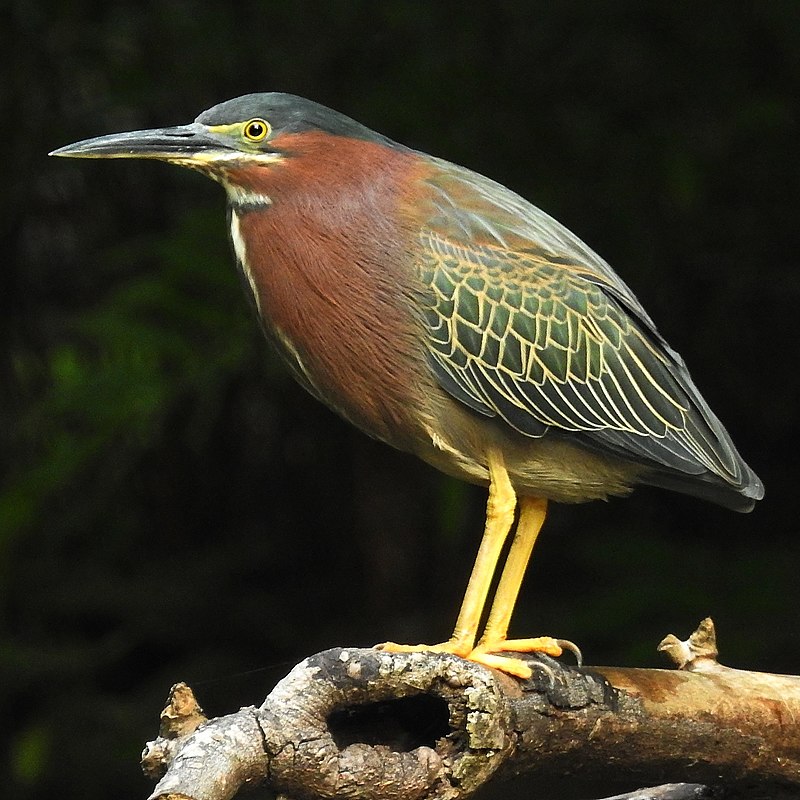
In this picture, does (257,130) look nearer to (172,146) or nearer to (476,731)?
(172,146)

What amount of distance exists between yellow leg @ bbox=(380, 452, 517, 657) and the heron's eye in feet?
2.07

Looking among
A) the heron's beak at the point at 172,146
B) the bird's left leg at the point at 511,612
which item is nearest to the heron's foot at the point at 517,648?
the bird's left leg at the point at 511,612

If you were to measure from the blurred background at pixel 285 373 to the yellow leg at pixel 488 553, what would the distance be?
116cm

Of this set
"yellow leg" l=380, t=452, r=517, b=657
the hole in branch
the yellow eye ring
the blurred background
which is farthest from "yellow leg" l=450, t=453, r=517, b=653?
the blurred background

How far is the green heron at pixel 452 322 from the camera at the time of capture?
2.20 m

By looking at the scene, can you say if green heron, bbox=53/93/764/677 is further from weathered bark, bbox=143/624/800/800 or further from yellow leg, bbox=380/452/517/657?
weathered bark, bbox=143/624/800/800

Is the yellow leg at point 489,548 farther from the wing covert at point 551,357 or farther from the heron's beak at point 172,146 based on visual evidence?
the heron's beak at point 172,146

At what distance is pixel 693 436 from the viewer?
237 centimetres

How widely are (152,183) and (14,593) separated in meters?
1.37

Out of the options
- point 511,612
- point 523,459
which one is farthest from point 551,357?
point 511,612

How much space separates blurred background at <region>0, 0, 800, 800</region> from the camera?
353 cm

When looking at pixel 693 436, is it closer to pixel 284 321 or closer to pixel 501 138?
pixel 284 321

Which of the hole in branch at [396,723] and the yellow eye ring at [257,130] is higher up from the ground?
the yellow eye ring at [257,130]

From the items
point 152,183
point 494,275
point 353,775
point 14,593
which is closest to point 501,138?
point 152,183
